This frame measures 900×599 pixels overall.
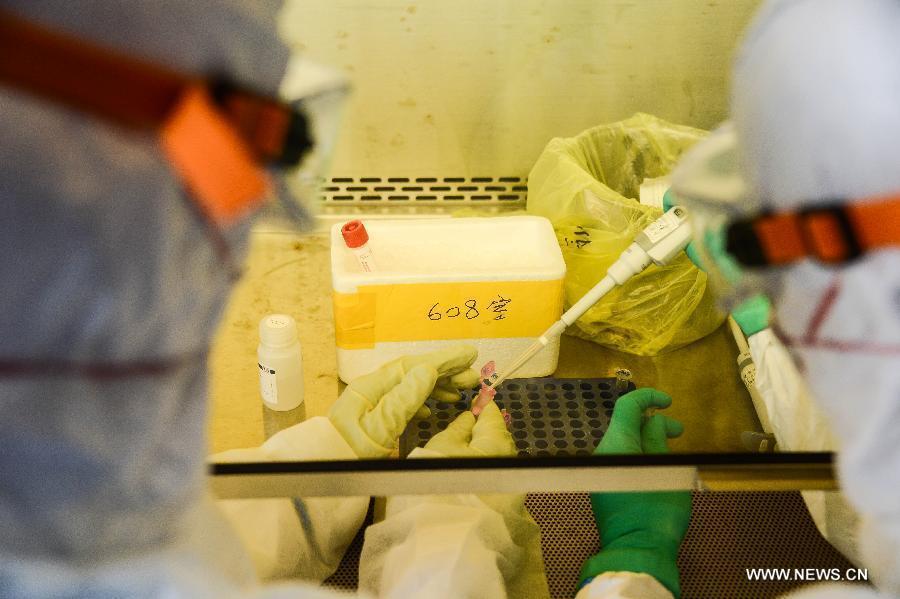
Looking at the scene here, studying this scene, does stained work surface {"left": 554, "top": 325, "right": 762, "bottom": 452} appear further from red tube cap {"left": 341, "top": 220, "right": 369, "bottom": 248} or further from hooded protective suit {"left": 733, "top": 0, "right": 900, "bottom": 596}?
hooded protective suit {"left": 733, "top": 0, "right": 900, "bottom": 596}

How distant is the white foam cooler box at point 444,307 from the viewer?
1.20m

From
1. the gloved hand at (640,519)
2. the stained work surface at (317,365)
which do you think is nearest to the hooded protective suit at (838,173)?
the gloved hand at (640,519)

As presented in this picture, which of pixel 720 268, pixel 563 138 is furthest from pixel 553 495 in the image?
pixel 563 138

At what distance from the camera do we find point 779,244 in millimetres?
500

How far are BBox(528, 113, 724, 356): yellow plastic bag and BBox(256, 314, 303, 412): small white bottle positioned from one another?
1.50 feet

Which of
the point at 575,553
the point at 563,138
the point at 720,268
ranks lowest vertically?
the point at 575,553

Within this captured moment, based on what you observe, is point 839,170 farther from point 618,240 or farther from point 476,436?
point 618,240

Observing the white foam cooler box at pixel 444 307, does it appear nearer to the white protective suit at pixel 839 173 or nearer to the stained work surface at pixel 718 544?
the stained work surface at pixel 718 544

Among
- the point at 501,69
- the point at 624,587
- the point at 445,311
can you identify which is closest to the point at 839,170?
the point at 624,587

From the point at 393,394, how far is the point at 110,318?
698 millimetres

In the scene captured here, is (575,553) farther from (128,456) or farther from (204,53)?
(204,53)

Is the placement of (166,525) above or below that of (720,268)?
below

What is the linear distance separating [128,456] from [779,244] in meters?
0.41

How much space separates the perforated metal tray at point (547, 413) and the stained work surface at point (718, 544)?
79mm
